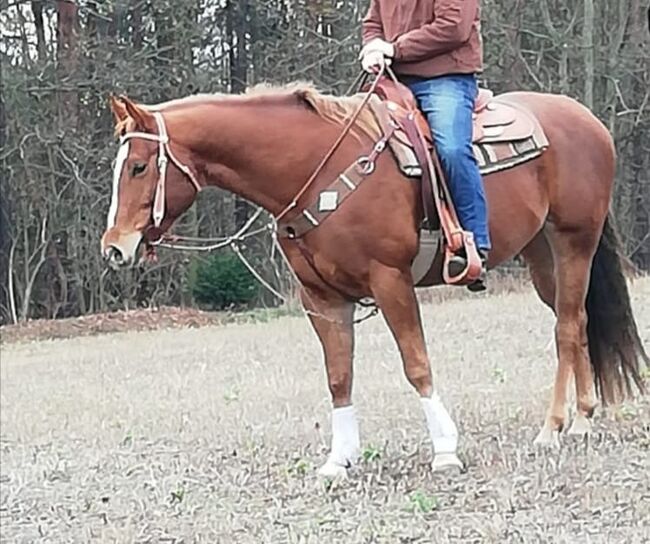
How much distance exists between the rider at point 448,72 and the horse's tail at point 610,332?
4.33 feet

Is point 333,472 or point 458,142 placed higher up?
point 458,142

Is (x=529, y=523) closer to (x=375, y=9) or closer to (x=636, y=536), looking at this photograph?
(x=636, y=536)

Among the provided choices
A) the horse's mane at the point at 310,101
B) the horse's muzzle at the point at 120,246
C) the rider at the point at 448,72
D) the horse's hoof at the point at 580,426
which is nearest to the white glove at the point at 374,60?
the rider at the point at 448,72

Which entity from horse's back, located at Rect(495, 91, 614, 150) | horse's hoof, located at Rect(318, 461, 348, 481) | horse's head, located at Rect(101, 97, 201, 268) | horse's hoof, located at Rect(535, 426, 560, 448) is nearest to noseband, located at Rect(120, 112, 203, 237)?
horse's head, located at Rect(101, 97, 201, 268)

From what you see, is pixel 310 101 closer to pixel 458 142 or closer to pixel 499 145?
pixel 458 142

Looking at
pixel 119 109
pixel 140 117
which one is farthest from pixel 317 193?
pixel 119 109

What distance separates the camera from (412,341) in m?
5.79

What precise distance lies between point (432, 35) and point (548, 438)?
2190 mm

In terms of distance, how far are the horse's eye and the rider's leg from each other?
1.40 metres

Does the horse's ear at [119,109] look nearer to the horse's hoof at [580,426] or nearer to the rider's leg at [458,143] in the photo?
the rider's leg at [458,143]

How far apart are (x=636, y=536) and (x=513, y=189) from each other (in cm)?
236

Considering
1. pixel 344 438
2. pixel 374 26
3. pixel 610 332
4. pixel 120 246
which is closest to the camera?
pixel 120 246

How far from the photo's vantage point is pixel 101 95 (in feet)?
81.7

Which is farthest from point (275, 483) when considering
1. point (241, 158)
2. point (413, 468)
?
point (241, 158)
